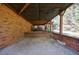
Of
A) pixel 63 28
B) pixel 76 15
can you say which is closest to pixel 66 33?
pixel 63 28

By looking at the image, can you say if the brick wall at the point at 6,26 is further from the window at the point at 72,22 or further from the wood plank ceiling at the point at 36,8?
the window at the point at 72,22

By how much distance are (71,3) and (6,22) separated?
68 centimetres

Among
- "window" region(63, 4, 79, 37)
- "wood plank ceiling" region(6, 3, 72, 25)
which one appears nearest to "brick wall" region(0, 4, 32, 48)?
"wood plank ceiling" region(6, 3, 72, 25)

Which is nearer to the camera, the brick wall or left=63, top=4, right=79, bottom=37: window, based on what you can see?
left=63, top=4, right=79, bottom=37: window

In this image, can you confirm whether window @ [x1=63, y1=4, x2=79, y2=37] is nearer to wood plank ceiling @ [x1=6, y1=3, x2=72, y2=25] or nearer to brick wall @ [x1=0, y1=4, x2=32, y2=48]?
wood plank ceiling @ [x1=6, y1=3, x2=72, y2=25]

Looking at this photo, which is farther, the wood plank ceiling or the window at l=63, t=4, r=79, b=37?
the wood plank ceiling

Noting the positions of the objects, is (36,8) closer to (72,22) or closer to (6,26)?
(6,26)

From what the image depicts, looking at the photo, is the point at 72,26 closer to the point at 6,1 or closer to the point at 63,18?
the point at 63,18

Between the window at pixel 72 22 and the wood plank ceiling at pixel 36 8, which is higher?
the wood plank ceiling at pixel 36 8

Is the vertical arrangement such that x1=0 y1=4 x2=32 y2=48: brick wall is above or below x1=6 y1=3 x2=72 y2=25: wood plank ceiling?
below

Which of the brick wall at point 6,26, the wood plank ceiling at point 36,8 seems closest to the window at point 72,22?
the wood plank ceiling at point 36,8

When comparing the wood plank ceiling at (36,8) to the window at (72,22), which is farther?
the wood plank ceiling at (36,8)

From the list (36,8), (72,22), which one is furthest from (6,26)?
(72,22)

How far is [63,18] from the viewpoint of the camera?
1.43 meters
